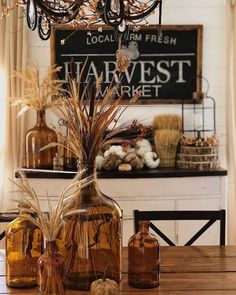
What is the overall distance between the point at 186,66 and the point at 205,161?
2.62 feet

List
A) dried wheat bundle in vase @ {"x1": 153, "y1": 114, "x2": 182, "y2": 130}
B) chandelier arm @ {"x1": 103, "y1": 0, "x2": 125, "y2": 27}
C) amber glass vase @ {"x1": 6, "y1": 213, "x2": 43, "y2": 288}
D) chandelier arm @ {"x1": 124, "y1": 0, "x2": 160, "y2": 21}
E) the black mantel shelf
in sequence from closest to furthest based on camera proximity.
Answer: chandelier arm @ {"x1": 103, "y1": 0, "x2": 125, "y2": 27} → chandelier arm @ {"x1": 124, "y1": 0, "x2": 160, "y2": 21} → amber glass vase @ {"x1": 6, "y1": 213, "x2": 43, "y2": 288} → the black mantel shelf → dried wheat bundle in vase @ {"x1": 153, "y1": 114, "x2": 182, "y2": 130}

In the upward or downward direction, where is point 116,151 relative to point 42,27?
downward

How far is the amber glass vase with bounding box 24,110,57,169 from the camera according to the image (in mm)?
3941

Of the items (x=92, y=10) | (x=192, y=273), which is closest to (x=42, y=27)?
(x=92, y=10)

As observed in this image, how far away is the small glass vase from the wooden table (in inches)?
6.5

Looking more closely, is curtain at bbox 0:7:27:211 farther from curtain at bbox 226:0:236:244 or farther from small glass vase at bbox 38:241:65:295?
small glass vase at bbox 38:241:65:295

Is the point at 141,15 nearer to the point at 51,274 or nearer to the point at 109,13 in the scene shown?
the point at 109,13

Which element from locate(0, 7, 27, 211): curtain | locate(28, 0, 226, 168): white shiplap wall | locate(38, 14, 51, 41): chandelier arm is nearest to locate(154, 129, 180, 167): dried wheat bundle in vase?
locate(28, 0, 226, 168): white shiplap wall

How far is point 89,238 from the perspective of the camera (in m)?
1.83

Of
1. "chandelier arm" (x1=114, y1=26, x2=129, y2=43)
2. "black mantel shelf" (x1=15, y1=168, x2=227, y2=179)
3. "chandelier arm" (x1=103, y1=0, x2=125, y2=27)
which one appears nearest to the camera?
"chandelier arm" (x1=103, y1=0, x2=125, y2=27)

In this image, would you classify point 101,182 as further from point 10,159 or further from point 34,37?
point 34,37

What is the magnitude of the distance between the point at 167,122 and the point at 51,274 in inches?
104

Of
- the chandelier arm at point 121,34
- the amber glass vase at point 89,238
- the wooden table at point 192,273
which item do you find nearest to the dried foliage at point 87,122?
the amber glass vase at point 89,238

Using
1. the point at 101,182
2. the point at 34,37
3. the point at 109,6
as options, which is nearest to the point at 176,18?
the point at 34,37
